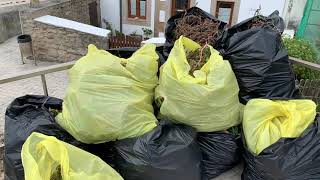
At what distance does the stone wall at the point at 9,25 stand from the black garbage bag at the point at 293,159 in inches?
365

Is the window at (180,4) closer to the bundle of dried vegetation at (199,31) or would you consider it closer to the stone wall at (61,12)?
the stone wall at (61,12)

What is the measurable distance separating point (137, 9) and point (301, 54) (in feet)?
24.0

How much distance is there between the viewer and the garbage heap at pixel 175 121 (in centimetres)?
174

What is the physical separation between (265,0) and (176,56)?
23.6 feet

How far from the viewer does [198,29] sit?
2439 millimetres

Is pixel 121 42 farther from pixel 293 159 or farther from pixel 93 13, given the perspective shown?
pixel 293 159

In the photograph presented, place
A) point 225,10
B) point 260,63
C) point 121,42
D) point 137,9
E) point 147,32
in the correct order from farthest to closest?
point 137,9, point 147,32, point 225,10, point 121,42, point 260,63

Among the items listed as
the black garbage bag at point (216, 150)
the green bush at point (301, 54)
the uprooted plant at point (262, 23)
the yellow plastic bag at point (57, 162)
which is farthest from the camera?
the green bush at point (301, 54)

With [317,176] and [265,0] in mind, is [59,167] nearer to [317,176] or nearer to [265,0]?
[317,176]

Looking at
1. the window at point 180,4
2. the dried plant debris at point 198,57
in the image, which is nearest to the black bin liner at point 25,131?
the dried plant debris at point 198,57

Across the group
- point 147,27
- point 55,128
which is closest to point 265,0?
point 147,27

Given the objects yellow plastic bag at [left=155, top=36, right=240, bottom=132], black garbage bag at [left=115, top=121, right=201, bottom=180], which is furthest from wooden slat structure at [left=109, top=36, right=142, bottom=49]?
black garbage bag at [left=115, top=121, right=201, bottom=180]

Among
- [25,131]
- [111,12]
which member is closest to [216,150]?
[25,131]

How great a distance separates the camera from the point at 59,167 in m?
1.58
